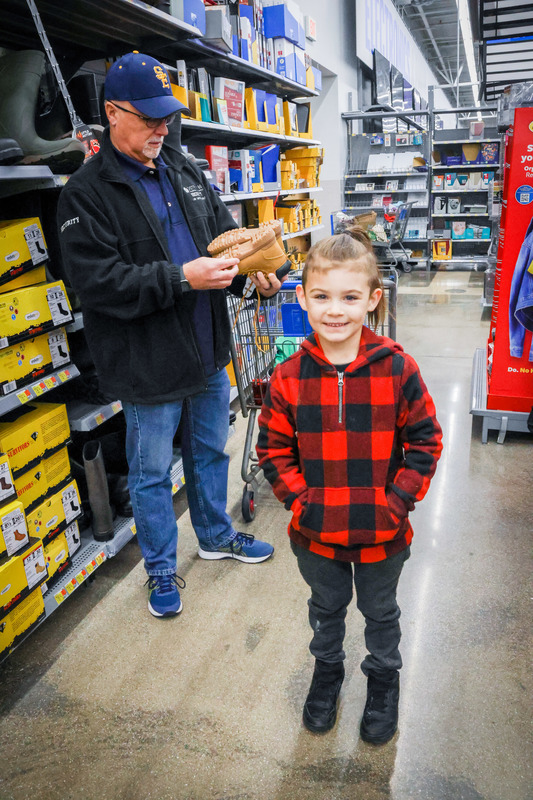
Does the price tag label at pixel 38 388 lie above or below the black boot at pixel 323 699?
above

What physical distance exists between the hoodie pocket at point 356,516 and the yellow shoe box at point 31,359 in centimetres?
116

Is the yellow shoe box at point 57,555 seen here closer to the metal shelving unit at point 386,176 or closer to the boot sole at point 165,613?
the boot sole at point 165,613

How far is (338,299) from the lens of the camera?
141 centimetres

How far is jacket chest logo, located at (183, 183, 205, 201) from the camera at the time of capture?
213cm

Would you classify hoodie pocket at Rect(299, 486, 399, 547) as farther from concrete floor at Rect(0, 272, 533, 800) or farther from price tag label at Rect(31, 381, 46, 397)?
price tag label at Rect(31, 381, 46, 397)

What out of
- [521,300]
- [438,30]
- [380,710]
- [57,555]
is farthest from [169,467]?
[438,30]

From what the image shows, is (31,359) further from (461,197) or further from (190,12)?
(461,197)

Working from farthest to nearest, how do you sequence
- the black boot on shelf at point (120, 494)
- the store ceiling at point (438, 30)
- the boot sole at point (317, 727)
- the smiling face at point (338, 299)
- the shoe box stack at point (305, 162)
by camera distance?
1. the store ceiling at point (438, 30)
2. the shoe box stack at point (305, 162)
3. the black boot on shelf at point (120, 494)
4. the boot sole at point (317, 727)
5. the smiling face at point (338, 299)

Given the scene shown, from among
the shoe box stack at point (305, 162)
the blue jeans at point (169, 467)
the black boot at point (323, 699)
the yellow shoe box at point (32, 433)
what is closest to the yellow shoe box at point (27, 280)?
the yellow shoe box at point (32, 433)

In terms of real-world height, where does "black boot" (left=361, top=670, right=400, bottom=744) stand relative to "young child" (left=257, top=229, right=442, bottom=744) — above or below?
below

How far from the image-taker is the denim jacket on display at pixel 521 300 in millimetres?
3199

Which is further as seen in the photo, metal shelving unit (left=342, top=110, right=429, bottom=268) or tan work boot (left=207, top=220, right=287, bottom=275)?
metal shelving unit (left=342, top=110, right=429, bottom=268)

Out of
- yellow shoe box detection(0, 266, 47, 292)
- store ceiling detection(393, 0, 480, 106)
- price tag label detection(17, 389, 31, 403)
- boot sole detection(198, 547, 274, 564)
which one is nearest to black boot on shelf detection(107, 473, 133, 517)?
boot sole detection(198, 547, 274, 564)

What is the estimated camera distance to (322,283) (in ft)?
4.64
